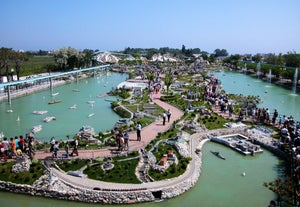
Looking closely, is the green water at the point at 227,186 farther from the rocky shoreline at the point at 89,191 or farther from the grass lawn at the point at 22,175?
the grass lawn at the point at 22,175

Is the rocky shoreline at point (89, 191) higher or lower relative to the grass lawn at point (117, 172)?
lower

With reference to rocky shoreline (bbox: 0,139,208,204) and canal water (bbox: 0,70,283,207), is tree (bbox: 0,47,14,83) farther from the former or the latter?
rocky shoreline (bbox: 0,139,208,204)

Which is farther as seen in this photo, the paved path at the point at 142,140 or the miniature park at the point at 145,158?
the paved path at the point at 142,140

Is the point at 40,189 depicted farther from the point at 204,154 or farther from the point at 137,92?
the point at 137,92

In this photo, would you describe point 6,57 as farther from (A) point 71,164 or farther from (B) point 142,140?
(A) point 71,164

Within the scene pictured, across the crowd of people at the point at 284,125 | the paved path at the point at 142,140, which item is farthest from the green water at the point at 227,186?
the paved path at the point at 142,140

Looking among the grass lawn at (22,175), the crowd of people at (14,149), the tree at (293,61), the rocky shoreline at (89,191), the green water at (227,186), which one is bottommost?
the green water at (227,186)

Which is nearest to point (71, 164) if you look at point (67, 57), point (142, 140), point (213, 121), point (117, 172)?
point (117, 172)

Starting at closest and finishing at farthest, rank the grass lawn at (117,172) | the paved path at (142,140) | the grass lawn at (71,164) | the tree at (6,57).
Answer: the grass lawn at (117,172), the grass lawn at (71,164), the paved path at (142,140), the tree at (6,57)

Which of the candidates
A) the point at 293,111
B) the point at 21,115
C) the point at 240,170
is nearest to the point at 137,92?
the point at 21,115
